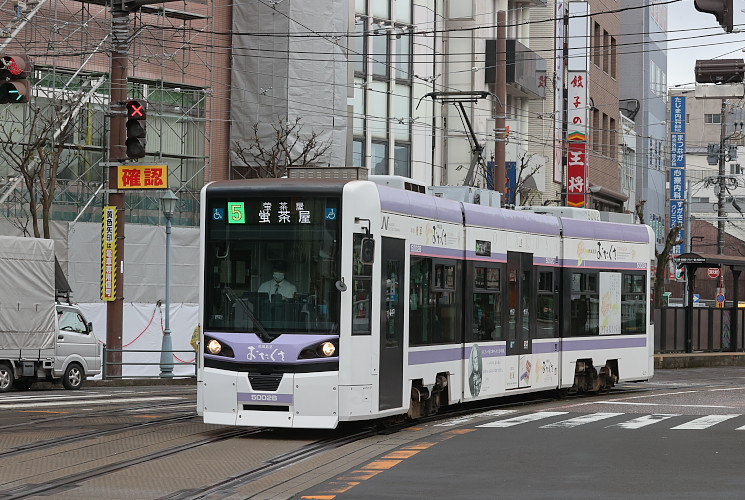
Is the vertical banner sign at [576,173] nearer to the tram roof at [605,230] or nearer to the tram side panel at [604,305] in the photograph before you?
the tram roof at [605,230]

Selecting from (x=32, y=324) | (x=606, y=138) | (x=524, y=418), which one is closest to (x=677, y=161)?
(x=606, y=138)

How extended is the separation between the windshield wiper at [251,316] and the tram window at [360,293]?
3.37 feet

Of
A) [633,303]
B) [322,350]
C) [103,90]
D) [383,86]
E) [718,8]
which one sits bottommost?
[322,350]

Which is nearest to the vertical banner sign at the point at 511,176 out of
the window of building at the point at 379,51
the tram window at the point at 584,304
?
the window of building at the point at 379,51

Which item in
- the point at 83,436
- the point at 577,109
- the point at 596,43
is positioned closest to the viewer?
the point at 83,436

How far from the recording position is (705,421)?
789 inches

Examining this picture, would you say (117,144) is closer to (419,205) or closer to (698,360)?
(419,205)

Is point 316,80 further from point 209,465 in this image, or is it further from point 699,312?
point 209,465

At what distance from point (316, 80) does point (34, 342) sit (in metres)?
19.1

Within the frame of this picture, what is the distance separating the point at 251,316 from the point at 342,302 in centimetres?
111

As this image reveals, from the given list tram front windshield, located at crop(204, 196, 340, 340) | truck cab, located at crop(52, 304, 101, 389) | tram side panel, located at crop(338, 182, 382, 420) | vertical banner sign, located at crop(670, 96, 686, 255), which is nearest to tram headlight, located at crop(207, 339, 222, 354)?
tram front windshield, located at crop(204, 196, 340, 340)

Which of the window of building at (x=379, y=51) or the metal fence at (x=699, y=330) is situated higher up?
the window of building at (x=379, y=51)

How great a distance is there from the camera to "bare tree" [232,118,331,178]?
4347cm

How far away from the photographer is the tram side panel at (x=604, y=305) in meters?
24.6
